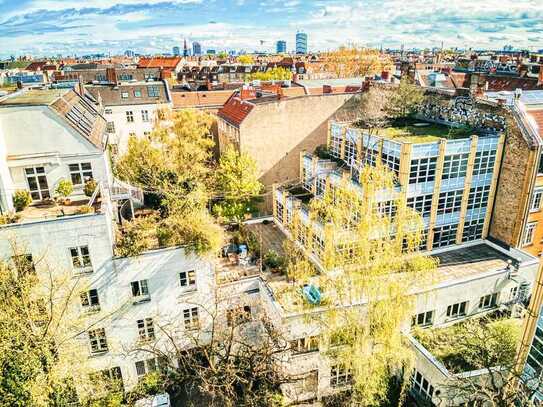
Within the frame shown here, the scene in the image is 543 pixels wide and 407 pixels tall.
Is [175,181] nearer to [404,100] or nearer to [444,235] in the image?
[444,235]

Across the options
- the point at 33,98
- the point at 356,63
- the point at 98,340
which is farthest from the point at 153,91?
the point at 356,63

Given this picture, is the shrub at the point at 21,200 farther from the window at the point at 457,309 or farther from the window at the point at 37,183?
the window at the point at 457,309

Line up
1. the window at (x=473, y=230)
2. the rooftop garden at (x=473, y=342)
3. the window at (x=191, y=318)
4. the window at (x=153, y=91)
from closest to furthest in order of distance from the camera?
the rooftop garden at (x=473, y=342) < the window at (x=191, y=318) < the window at (x=473, y=230) < the window at (x=153, y=91)

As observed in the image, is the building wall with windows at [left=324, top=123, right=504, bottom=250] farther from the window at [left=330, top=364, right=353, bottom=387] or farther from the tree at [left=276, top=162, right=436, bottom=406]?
the window at [left=330, top=364, right=353, bottom=387]

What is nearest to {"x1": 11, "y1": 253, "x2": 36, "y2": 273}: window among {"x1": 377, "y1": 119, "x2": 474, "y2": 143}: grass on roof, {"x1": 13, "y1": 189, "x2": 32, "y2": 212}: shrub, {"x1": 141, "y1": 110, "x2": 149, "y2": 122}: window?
{"x1": 13, "y1": 189, "x2": 32, "y2": 212}: shrub

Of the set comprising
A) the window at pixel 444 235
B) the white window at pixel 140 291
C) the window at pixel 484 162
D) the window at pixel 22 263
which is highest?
the window at pixel 484 162

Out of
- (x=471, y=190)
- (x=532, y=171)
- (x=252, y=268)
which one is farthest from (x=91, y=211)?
(x=532, y=171)

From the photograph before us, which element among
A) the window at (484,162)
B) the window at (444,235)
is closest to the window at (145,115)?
the window at (444,235)

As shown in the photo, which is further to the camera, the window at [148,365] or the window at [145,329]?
the window at [148,365]
